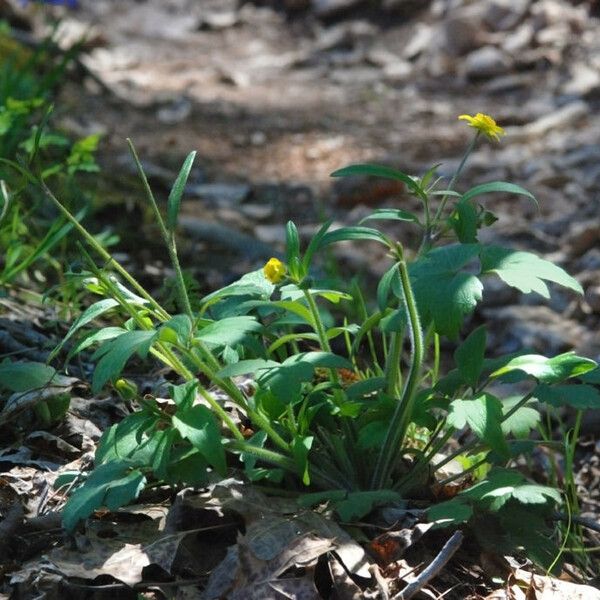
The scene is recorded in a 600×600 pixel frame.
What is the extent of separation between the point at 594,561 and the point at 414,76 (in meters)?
4.36

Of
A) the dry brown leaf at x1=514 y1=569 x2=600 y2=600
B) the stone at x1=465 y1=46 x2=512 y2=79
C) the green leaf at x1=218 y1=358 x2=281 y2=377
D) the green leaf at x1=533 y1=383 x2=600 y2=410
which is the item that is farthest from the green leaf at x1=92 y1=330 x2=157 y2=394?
the stone at x1=465 y1=46 x2=512 y2=79

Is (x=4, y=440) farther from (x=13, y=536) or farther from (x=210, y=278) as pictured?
(x=210, y=278)

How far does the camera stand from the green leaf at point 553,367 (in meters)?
1.57

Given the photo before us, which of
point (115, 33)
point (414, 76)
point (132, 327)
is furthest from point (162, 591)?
point (115, 33)

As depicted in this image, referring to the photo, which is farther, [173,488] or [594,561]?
[594,561]

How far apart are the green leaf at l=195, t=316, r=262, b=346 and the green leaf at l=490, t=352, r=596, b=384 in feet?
1.38

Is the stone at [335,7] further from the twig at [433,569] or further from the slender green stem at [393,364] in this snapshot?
the twig at [433,569]

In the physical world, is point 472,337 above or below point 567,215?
above

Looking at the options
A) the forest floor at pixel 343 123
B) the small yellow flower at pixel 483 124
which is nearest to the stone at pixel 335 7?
the forest floor at pixel 343 123

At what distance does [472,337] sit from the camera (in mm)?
1659

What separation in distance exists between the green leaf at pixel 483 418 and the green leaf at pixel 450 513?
10cm

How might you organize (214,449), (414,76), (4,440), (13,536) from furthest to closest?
(414,76), (4,440), (13,536), (214,449)

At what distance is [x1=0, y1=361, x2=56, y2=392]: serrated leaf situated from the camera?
→ 6.04ft

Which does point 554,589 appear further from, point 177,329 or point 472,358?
point 177,329
